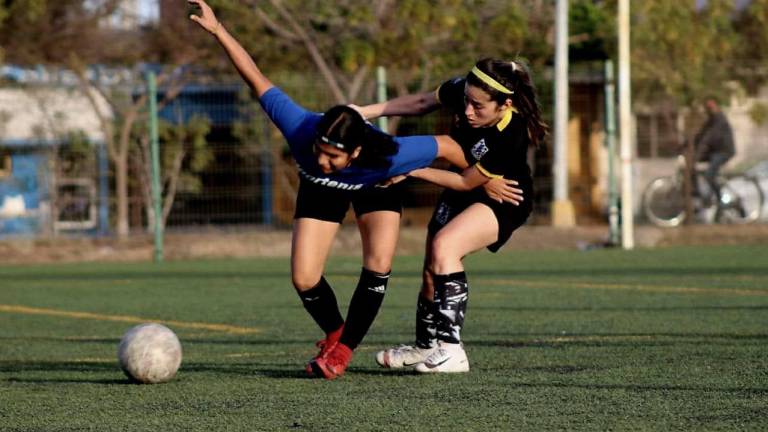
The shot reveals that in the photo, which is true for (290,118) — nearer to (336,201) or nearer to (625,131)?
(336,201)

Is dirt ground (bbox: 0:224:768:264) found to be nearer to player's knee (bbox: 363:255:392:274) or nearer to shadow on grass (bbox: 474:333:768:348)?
shadow on grass (bbox: 474:333:768:348)

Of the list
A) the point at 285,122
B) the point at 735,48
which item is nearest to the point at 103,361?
the point at 285,122

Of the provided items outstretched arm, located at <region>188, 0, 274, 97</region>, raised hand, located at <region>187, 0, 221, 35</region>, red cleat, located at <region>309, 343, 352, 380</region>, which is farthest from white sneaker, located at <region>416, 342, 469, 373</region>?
raised hand, located at <region>187, 0, 221, 35</region>

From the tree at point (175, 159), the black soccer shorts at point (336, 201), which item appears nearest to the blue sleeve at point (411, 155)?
the black soccer shorts at point (336, 201)

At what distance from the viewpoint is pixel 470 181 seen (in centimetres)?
724

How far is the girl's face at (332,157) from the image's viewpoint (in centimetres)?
671

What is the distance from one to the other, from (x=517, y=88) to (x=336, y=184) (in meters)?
1.09

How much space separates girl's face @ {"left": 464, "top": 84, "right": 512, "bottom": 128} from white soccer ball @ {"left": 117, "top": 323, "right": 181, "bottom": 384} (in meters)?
1.86

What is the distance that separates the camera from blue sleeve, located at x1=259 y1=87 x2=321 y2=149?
6910mm

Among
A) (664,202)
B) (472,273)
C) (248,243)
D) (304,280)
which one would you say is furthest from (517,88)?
(664,202)

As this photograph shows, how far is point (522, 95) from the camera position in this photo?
24.4 feet

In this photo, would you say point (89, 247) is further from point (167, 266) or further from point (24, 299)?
point (24, 299)

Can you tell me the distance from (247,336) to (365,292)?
2245mm

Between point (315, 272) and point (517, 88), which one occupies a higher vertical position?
point (517, 88)
